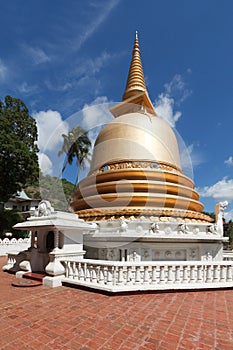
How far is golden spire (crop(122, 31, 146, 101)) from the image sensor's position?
21.2 metres

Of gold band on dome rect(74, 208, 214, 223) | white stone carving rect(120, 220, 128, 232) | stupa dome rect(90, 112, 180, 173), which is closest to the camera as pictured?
white stone carving rect(120, 220, 128, 232)

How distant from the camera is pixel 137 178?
45.9ft

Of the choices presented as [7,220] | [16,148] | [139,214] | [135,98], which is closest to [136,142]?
[139,214]

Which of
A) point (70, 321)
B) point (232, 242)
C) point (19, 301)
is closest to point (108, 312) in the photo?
point (70, 321)

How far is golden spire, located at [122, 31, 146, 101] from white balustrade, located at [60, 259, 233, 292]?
16677 mm

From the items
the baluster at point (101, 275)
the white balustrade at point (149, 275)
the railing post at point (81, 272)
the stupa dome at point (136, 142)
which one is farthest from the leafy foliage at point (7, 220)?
the baluster at point (101, 275)

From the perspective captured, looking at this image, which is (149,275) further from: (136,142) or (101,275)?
(136,142)

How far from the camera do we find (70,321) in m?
5.05

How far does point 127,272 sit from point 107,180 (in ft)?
26.2

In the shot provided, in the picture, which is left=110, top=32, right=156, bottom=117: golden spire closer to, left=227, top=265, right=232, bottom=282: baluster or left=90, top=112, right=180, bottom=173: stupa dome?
left=90, top=112, right=180, bottom=173: stupa dome

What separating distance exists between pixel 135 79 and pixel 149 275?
19.0m

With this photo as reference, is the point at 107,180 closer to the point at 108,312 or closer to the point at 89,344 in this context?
the point at 108,312

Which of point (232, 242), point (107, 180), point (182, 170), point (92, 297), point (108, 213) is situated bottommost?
point (232, 242)

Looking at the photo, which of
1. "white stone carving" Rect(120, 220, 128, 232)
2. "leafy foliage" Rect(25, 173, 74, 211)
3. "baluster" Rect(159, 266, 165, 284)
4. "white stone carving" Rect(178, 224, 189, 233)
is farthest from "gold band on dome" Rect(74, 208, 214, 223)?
"leafy foliage" Rect(25, 173, 74, 211)
